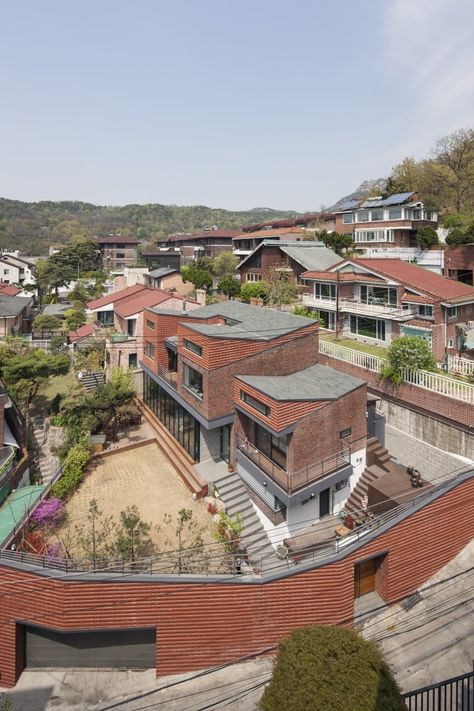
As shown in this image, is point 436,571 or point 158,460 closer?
point 436,571

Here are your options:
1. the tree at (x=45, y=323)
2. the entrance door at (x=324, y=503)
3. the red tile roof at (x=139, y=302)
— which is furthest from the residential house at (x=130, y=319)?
the entrance door at (x=324, y=503)

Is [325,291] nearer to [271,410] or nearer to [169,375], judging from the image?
[169,375]

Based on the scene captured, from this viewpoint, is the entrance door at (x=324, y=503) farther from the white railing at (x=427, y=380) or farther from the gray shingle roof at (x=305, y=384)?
the white railing at (x=427, y=380)

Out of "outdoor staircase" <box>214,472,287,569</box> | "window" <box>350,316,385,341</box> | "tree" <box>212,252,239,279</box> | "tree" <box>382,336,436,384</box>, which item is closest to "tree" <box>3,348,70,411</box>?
"outdoor staircase" <box>214,472,287,569</box>

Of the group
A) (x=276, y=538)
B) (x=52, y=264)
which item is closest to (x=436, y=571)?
(x=276, y=538)

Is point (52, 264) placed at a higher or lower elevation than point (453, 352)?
higher

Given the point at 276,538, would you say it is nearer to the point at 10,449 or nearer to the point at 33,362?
the point at 10,449

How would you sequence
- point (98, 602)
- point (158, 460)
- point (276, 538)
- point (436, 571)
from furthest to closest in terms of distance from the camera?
1. point (158, 460)
2. point (276, 538)
3. point (436, 571)
4. point (98, 602)

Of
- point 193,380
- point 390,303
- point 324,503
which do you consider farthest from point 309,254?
point 324,503
